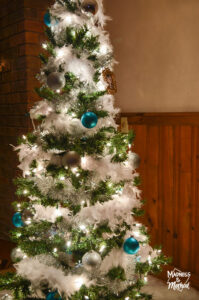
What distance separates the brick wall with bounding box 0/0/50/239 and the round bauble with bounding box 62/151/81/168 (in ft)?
5.14

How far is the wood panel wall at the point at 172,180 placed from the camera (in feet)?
7.81

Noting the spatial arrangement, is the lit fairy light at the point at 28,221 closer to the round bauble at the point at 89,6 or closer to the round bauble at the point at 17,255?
the round bauble at the point at 17,255

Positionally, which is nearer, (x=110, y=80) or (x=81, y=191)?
(x=81, y=191)

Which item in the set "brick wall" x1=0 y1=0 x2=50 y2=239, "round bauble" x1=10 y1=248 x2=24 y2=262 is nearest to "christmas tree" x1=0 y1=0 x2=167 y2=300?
"round bauble" x1=10 y1=248 x2=24 y2=262

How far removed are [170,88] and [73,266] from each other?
1.69 metres

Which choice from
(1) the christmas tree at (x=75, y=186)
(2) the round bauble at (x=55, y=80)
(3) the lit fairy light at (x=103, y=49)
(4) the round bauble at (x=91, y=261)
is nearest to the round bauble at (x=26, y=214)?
(1) the christmas tree at (x=75, y=186)

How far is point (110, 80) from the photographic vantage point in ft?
7.26

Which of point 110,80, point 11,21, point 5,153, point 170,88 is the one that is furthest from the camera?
point 5,153

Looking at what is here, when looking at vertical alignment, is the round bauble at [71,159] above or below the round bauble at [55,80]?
below

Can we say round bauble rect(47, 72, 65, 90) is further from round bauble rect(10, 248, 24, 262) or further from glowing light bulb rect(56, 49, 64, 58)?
round bauble rect(10, 248, 24, 262)

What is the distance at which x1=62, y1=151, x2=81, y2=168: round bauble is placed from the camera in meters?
1.46

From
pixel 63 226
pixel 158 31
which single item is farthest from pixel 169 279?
pixel 158 31

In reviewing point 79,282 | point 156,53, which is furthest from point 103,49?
point 79,282

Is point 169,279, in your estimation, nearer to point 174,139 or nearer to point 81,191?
point 174,139
